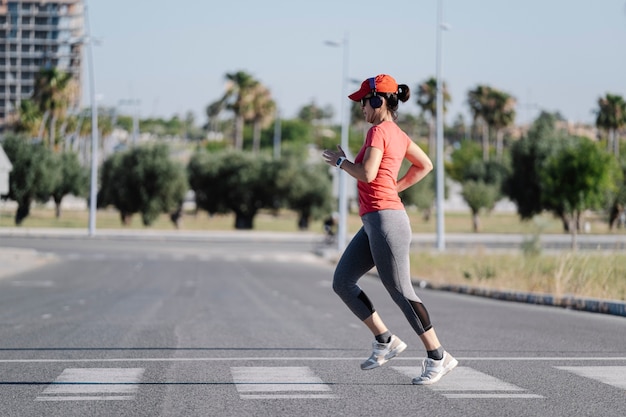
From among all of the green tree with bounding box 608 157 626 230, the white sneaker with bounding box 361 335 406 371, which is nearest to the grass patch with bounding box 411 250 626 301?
the white sneaker with bounding box 361 335 406 371

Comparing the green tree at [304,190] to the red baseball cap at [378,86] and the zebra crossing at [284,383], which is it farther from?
the red baseball cap at [378,86]

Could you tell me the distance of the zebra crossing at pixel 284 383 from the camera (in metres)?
7.55

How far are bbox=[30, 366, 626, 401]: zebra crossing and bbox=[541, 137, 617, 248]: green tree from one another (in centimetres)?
4751

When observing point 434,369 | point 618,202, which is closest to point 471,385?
point 434,369

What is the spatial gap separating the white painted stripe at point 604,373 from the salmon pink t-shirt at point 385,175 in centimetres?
202

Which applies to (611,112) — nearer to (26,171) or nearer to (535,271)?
(535,271)

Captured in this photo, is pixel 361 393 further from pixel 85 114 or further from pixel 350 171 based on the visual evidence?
pixel 85 114

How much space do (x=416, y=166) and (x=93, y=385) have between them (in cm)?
282

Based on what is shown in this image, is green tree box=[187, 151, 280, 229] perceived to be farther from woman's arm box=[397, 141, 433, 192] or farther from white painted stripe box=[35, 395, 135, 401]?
white painted stripe box=[35, 395, 135, 401]

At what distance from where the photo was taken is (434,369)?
25.8ft

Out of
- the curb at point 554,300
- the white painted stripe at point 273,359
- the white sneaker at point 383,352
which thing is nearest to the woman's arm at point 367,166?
the white sneaker at point 383,352

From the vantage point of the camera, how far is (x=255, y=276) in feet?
100

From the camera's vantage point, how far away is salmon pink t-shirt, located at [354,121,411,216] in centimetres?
773

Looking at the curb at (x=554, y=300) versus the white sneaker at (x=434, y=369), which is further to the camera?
the curb at (x=554, y=300)
